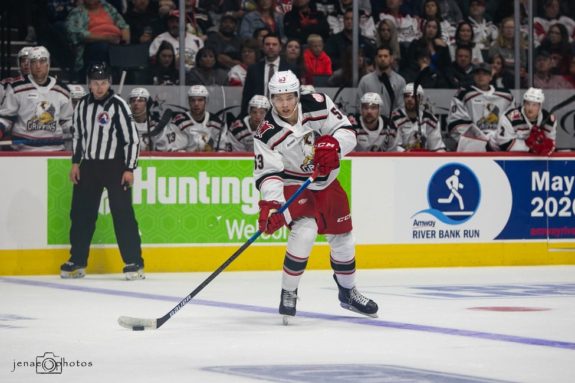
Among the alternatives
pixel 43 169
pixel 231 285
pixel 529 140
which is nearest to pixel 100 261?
pixel 43 169

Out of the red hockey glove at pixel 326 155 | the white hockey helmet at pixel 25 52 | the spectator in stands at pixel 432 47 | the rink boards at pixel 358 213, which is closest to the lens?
the red hockey glove at pixel 326 155

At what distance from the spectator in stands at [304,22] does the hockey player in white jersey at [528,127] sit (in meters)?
2.03

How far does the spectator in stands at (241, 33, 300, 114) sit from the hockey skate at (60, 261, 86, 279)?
258 centimetres

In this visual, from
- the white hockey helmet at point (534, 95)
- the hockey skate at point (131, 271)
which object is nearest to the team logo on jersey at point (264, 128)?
the hockey skate at point (131, 271)

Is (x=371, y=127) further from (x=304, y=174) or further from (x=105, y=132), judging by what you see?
(x=304, y=174)

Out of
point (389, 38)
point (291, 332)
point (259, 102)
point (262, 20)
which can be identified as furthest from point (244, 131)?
point (291, 332)

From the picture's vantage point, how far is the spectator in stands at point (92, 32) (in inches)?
484

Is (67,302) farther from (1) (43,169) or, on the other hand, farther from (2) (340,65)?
(2) (340,65)

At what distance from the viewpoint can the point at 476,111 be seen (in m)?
13.1

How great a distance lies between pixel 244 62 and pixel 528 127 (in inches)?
107

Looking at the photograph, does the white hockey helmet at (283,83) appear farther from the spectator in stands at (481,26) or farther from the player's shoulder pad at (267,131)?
the spectator in stands at (481,26)

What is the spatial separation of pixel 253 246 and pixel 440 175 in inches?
73.1

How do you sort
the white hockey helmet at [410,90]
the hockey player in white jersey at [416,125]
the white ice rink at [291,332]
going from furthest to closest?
the white hockey helmet at [410,90] < the hockey player in white jersey at [416,125] < the white ice rink at [291,332]

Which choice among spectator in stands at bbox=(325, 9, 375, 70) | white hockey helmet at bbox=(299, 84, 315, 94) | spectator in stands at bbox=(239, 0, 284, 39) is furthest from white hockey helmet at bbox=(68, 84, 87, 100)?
spectator in stands at bbox=(325, 9, 375, 70)
